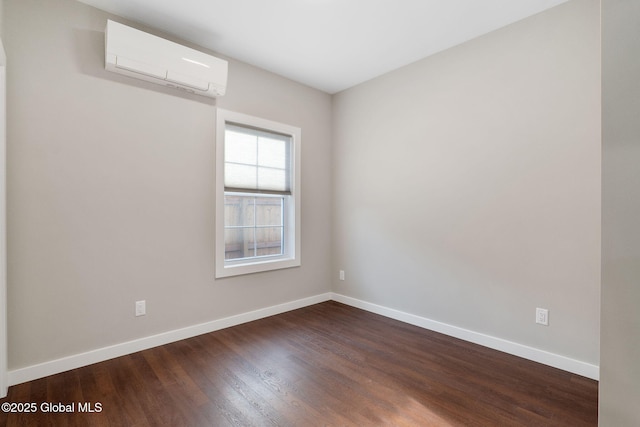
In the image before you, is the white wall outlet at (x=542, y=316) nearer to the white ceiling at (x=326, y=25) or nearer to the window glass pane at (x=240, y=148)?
the white ceiling at (x=326, y=25)

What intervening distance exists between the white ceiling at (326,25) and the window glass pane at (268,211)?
4.94 ft

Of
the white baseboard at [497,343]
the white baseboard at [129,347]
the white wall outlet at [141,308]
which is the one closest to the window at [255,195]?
the white baseboard at [129,347]

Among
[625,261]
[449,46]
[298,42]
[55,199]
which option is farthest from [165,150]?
[625,261]

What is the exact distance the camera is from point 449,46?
2924mm

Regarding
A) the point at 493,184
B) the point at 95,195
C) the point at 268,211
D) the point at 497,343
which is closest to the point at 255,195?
the point at 268,211

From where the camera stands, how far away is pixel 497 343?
8.64 ft

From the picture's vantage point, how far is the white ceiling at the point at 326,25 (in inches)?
93.1

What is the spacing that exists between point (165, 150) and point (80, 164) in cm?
63

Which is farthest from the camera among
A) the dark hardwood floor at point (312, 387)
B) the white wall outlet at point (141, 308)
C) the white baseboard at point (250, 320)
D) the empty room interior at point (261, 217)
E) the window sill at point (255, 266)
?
the window sill at point (255, 266)

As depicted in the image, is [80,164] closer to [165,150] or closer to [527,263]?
[165,150]

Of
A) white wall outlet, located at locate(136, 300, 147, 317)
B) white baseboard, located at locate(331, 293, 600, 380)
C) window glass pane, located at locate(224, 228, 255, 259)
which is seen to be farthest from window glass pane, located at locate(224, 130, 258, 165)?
white baseboard, located at locate(331, 293, 600, 380)

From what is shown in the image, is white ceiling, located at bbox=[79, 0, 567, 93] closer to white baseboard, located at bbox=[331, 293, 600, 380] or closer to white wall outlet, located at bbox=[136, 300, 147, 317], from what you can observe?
white wall outlet, located at bbox=[136, 300, 147, 317]

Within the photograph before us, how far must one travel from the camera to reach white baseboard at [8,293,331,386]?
211 centimetres

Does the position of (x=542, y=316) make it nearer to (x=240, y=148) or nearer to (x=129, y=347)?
(x=240, y=148)
